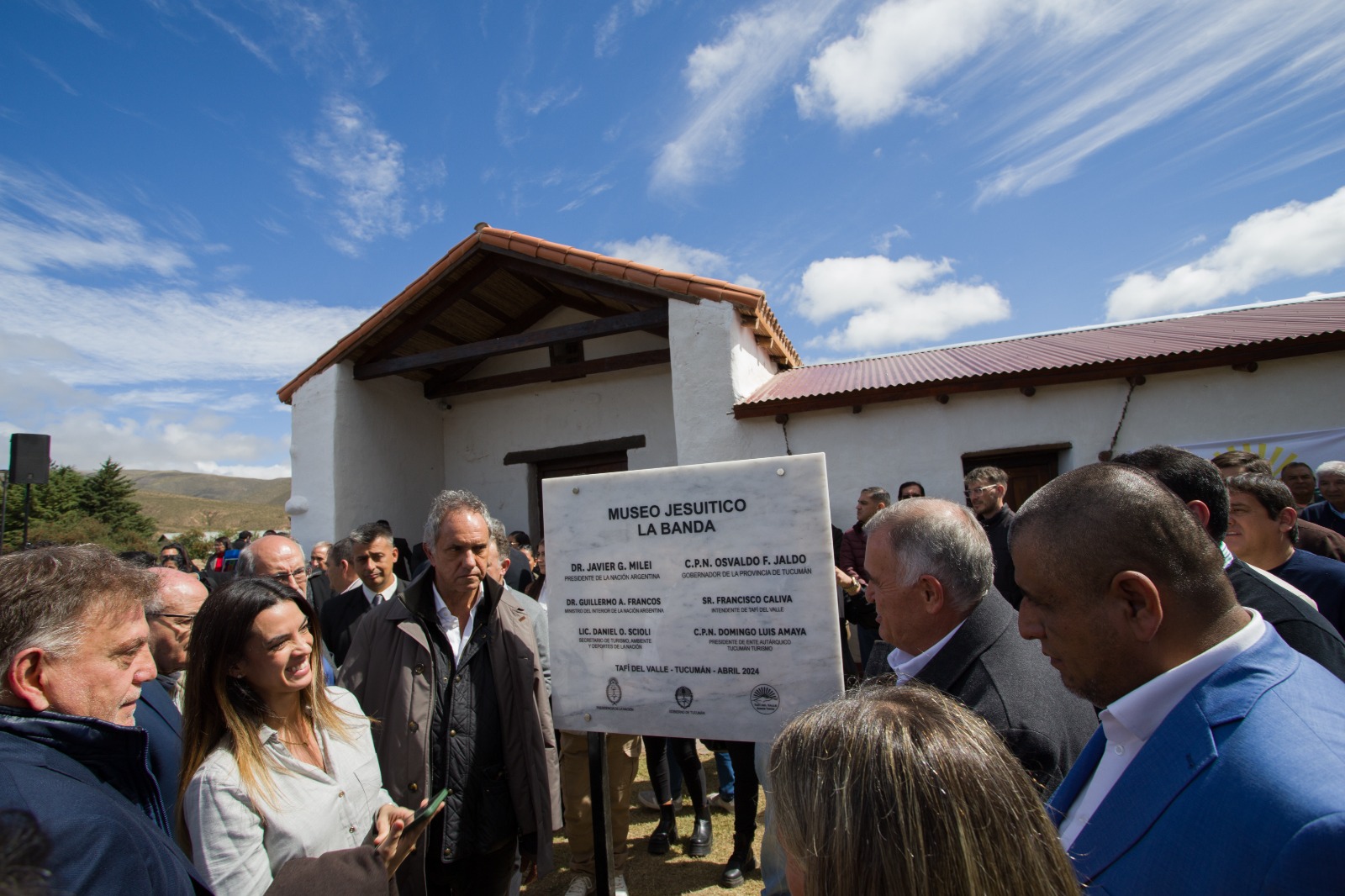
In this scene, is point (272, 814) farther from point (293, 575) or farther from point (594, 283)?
point (594, 283)

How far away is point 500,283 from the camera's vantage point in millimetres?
8883

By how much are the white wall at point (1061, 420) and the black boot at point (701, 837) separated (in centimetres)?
405

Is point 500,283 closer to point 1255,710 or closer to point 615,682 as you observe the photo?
point 615,682

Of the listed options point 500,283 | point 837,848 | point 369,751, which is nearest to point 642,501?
point 369,751

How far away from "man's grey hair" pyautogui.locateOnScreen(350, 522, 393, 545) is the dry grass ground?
2.12 meters

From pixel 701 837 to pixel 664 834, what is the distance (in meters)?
0.22

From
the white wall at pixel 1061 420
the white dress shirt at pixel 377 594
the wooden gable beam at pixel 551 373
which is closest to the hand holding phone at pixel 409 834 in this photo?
the white dress shirt at pixel 377 594

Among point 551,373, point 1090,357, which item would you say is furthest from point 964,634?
point 551,373

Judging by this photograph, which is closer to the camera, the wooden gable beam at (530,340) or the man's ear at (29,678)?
the man's ear at (29,678)

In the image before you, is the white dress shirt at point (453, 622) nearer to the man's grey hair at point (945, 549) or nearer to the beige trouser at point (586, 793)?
the beige trouser at point (586, 793)

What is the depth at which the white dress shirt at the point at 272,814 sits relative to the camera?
1.53 m

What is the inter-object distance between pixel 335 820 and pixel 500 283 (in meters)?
7.92

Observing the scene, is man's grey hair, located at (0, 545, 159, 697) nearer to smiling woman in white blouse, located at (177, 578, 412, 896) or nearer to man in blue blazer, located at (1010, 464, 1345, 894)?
smiling woman in white blouse, located at (177, 578, 412, 896)

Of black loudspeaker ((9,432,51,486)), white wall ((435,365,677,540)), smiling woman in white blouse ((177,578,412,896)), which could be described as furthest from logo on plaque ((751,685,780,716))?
black loudspeaker ((9,432,51,486))
